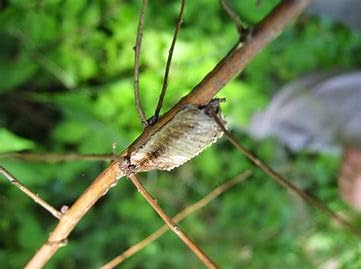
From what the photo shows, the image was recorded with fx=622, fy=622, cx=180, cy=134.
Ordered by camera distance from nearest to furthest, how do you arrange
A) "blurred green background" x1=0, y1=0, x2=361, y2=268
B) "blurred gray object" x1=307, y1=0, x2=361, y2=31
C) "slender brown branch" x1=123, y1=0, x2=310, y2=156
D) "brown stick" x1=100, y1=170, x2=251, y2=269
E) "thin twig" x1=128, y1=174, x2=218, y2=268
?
"slender brown branch" x1=123, y1=0, x2=310, y2=156 → "thin twig" x1=128, y1=174, x2=218, y2=268 → "brown stick" x1=100, y1=170, x2=251, y2=269 → "blurred green background" x1=0, y1=0, x2=361, y2=268 → "blurred gray object" x1=307, y1=0, x2=361, y2=31

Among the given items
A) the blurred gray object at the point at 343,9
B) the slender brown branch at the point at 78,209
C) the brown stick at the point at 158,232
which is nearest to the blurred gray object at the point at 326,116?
the blurred gray object at the point at 343,9

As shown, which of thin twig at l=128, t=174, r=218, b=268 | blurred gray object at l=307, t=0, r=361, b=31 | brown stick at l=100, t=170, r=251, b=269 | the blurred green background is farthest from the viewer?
blurred gray object at l=307, t=0, r=361, b=31

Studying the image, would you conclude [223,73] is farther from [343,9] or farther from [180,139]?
[343,9]

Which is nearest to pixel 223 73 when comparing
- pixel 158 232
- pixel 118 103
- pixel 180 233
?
pixel 180 233

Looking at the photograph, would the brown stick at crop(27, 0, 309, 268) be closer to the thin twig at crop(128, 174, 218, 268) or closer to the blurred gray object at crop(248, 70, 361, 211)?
the thin twig at crop(128, 174, 218, 268)

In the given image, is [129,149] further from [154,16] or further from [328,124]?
[328,124]

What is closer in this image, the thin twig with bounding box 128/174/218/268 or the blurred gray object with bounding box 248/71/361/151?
the thin twig with bounding box 128/174/218/268

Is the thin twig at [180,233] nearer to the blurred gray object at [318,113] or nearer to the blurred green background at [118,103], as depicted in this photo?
the blurred green background at [118,103]

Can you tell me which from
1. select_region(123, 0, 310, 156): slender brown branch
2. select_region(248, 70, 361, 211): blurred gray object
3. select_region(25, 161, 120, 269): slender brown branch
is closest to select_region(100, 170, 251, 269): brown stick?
select_region(25, 161, 120, 269): slender brown branch
